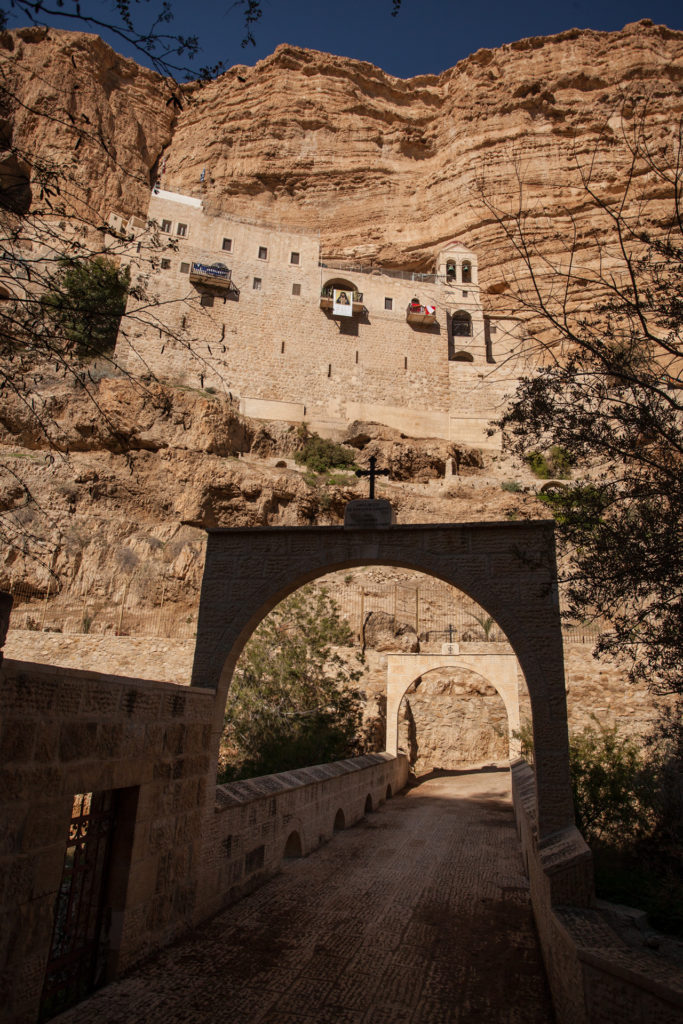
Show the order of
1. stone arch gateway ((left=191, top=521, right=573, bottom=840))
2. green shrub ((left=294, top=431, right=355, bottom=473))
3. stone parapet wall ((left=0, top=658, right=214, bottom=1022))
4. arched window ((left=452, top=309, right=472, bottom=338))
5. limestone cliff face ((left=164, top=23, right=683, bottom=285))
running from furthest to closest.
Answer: limestone cliff face ((left=164, top=23, right=683, bottom=285)), arched window ((left=452, top=309, right=472, bottom=338)), green shrub ((left=294, top=431, right=355, bottom=473)), stone arch gateway ((left=191, top=521, right=573, bottom=840)), stone parapet wall ((left=0, top=658, right=214, bottom=1022))

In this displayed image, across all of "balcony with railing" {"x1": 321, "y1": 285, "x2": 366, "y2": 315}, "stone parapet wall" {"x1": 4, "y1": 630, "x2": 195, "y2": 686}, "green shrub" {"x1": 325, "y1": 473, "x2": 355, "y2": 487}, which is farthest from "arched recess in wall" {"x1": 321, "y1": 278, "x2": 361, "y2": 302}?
"stone parapet wall" {"x1": 4, "y1": 630, "x2": 195, "y2": 686}

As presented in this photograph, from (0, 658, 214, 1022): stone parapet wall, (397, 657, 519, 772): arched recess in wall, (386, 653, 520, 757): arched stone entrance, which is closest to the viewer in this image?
(0, 658, 214, 1022): stone parapet wall

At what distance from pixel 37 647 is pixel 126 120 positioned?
3901 cm

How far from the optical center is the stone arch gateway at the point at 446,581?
16.9ft

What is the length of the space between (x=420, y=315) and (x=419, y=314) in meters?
0.07

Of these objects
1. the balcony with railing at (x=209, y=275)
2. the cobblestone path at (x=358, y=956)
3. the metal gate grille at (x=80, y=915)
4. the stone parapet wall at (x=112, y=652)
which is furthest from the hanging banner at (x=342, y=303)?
the metal gate grille at (x=80, y=915)

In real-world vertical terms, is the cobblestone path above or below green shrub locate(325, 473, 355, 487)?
below

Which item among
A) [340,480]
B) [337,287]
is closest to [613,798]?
[340,480]

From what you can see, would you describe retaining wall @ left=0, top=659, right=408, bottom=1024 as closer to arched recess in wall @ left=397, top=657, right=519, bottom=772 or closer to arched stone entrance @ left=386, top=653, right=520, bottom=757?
arched stone entrance @ left=386, top=653, right=520, bottom=757

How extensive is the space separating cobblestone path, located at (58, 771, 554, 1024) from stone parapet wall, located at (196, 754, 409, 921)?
21cm

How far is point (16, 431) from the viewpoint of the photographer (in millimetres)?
21141

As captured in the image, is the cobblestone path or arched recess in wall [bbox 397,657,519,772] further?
arched recess in wall [bbox 397,657,519,772]

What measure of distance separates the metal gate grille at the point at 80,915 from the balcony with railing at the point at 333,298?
30107 mm

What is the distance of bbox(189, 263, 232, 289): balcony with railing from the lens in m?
29.7
